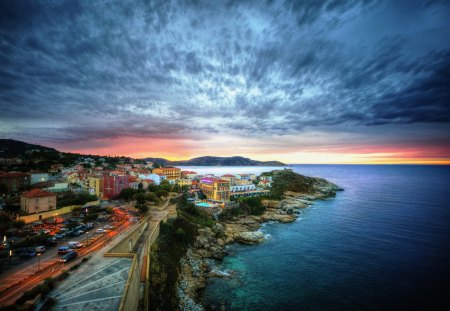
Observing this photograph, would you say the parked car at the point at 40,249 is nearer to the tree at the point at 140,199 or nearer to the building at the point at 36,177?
the tree at the point at 140,199

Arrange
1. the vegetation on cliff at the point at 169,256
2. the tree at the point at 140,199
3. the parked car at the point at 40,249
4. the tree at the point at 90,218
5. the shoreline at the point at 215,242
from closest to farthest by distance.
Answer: the vegetation on cliff at the point at 169,256, the parked car at the point at 40,249, the shoreline at the point at 215,242, the tree at the point at 90,218, the tree at the point at 140,199

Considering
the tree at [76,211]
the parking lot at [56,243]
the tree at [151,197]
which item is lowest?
the parking lot at [56,243]

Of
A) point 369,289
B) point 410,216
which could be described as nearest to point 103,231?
point 369,289

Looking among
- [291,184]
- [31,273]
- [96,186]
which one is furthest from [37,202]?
[291,184]

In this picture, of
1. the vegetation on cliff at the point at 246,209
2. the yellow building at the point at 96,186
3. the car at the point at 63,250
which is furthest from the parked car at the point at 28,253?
the vegetation on cliff at the point at 246,209

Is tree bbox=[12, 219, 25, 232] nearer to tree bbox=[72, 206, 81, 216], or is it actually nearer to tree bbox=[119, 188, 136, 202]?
tree bbox=[72, 206, 81, 216]

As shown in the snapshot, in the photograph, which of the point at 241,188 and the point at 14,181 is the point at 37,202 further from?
the point at 241,188

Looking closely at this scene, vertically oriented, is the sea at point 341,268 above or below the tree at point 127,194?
below
